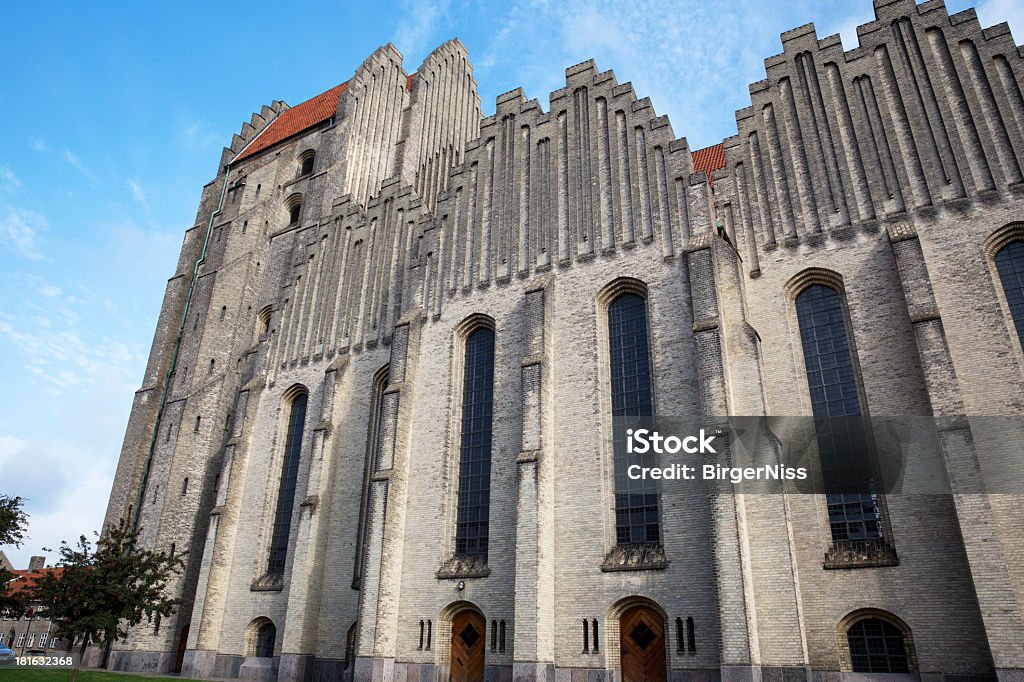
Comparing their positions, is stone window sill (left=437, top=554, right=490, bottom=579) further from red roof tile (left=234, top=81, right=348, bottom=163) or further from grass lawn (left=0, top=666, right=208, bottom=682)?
red roof tile (left=234, top=81, right=348, bottom=163)

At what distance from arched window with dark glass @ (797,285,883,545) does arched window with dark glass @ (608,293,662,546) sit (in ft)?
13.7

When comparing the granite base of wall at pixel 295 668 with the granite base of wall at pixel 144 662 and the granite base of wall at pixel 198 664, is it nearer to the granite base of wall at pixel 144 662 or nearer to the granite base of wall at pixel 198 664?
the granite base of wall at pixel 198 664

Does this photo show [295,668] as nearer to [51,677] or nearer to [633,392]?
[51,677]

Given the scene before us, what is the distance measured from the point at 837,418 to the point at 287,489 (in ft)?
63.7

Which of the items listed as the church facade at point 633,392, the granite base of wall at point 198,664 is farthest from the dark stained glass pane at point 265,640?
the granite base of wall at point 198,664

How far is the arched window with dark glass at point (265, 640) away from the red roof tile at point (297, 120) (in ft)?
89.8

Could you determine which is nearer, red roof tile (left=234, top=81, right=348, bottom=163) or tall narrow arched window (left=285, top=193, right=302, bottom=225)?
tall narrow arched window (left=285, top=193, right=302, bottom=225)

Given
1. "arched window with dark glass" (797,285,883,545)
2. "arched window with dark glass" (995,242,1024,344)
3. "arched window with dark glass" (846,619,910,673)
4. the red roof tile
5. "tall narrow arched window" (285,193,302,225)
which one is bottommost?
"arched window with dark glass" (846,619,910,673)

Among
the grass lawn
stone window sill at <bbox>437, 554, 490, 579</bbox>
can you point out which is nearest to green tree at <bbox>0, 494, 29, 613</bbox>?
the grass lawn

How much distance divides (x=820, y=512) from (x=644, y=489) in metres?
4.22

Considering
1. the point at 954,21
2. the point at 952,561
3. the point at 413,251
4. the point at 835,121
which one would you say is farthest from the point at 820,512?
the point at 413,251

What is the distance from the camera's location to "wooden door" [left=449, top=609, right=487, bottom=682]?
18.9 m

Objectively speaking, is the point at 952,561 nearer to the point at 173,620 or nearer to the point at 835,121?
the point at 835,121

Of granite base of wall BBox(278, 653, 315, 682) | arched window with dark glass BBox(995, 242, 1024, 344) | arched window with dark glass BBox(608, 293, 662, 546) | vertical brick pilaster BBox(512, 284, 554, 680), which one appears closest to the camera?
arched window with dark glass BBox(995, 242, 1024, 344)
